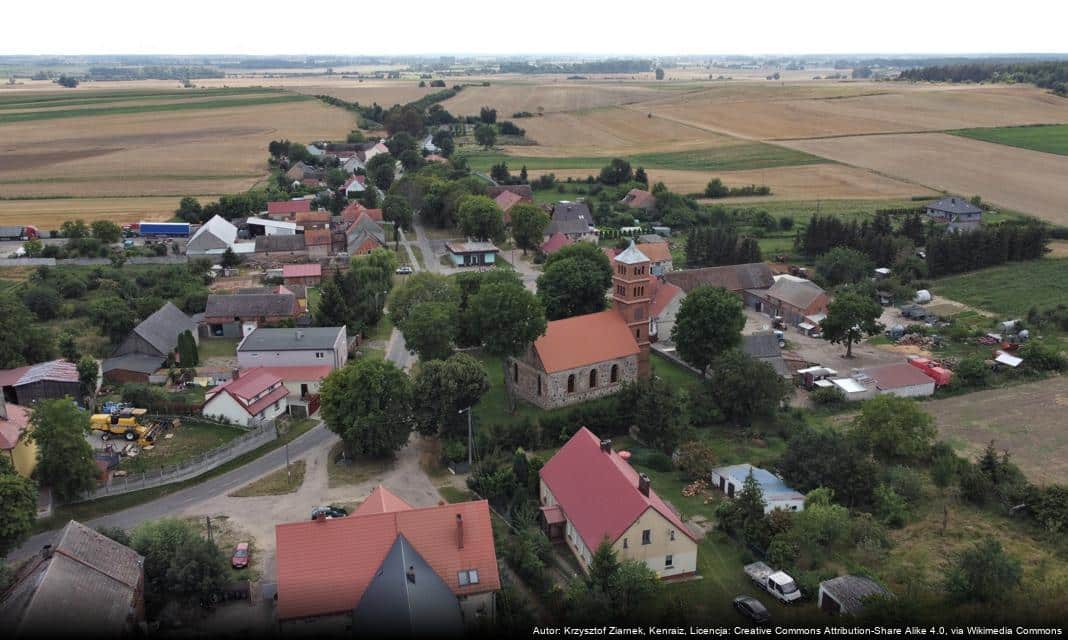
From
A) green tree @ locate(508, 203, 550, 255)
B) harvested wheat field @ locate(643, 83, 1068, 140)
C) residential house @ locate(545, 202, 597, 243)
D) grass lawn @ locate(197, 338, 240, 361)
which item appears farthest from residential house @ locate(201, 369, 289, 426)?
harvested wheat field @ locate(643, 83, 1068, 140)

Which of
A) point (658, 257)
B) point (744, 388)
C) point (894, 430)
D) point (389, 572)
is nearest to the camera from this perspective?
point (389, 572)

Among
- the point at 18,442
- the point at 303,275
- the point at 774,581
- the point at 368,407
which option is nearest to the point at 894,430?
the point at 774,581

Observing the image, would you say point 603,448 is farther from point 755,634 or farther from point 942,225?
point 942,225

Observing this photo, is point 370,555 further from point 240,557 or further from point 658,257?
point 658,257

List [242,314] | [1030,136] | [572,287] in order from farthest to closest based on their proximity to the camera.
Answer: [1030,136] → [242,314] → [572,287]

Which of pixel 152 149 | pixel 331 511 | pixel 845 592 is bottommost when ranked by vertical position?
pixel 331 511

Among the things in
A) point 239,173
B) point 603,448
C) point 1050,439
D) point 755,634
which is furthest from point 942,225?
point 239,173

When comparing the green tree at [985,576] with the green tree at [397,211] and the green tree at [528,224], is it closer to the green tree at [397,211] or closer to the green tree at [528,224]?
the green tree at [528,224]
